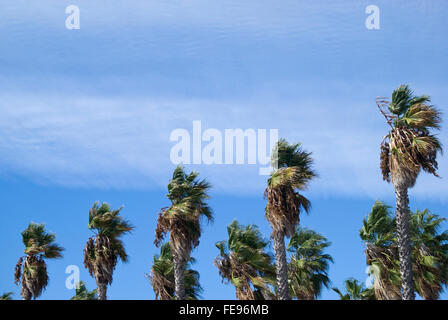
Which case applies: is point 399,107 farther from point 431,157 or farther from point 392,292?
point 392,292

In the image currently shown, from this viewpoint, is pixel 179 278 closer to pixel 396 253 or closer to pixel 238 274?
pixel 238 274

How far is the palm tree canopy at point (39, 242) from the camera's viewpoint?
40.4 meters

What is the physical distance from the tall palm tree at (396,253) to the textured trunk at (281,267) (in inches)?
174

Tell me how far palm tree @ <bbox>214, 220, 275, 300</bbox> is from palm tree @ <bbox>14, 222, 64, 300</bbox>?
42.1 feet

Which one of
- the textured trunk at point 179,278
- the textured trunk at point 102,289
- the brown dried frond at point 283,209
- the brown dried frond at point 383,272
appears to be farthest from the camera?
the textured trunk at point 102,289

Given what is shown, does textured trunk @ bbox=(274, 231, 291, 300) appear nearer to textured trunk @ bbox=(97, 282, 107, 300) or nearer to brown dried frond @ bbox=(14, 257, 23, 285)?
textured trunk @ bbox=(97, 282, 107, 300)

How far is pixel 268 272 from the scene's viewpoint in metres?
33.2

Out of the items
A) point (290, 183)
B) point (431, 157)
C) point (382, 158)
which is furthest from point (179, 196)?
point (431, 157)

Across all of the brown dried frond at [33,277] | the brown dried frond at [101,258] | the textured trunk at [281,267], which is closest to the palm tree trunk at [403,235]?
the textured trunk at [281,267]

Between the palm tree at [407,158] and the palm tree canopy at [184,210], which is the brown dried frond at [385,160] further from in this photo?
the palm tree canopy at [184,210]

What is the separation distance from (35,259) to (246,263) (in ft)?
49.4

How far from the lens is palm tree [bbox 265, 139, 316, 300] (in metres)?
32.3

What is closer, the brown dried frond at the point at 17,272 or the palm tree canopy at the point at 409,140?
the palm tree canopy at the point at 409,140

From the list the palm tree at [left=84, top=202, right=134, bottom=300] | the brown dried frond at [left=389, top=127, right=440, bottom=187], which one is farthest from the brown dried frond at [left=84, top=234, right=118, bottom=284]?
the brown dried frond at [left=389, top=127, right=440, bottom=187]
